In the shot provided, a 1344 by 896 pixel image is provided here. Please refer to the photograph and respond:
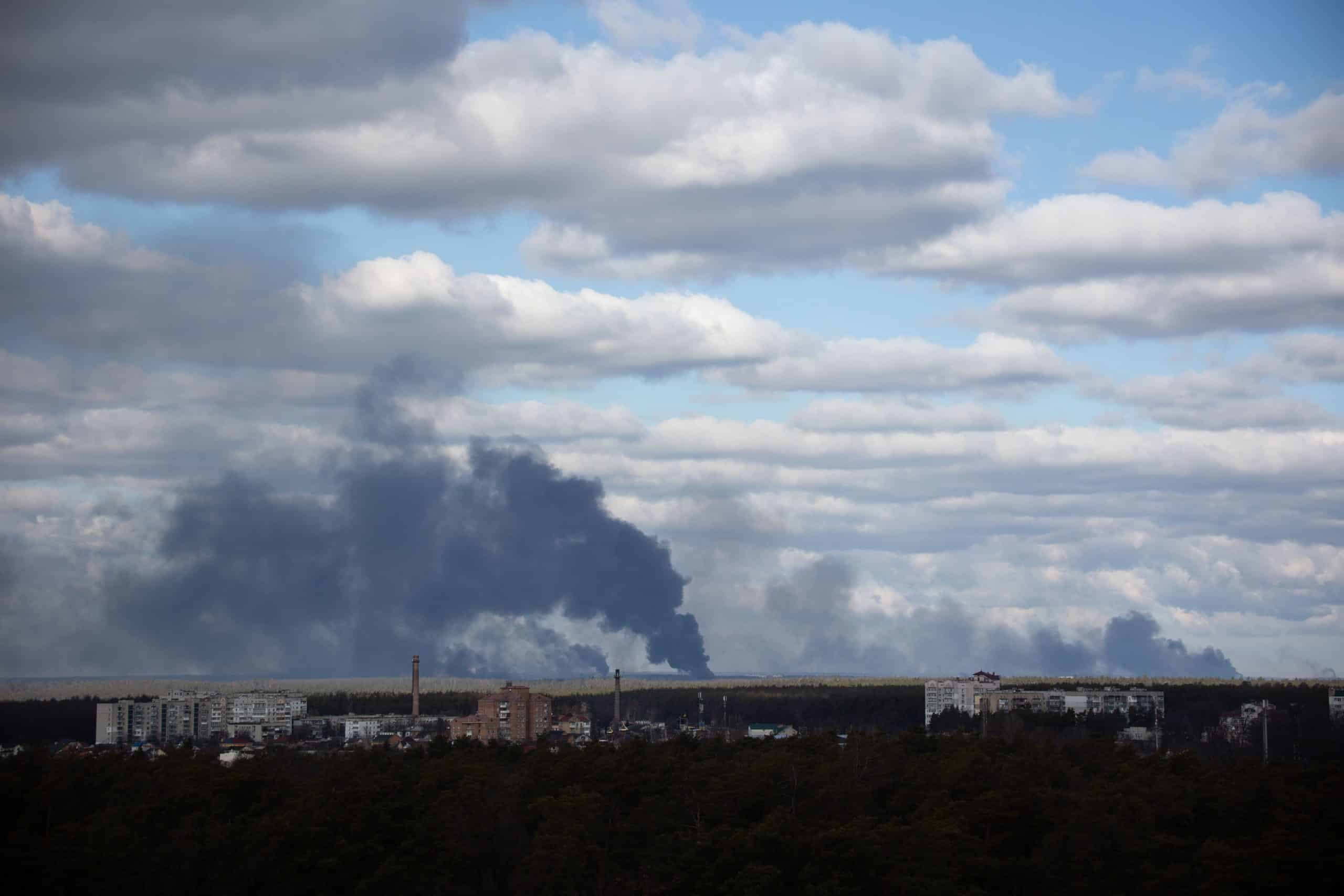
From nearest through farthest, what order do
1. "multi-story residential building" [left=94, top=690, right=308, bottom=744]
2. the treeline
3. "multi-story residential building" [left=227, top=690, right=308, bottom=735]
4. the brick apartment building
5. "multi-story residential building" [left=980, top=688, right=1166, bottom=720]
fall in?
the treeline
the brick apartment building
"multi-story residential building" [left=980, top=688, right=1166, bottom=720]
"multi-story residential building" [left=94, top=690, right=308, bottom=744]
"multi-story residential building" [left=227, top=690, right=308, bottom=735]

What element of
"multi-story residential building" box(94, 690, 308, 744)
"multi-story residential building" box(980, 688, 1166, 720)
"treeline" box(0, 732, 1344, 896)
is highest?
"treeline" box(0, 732, 1344, 896)

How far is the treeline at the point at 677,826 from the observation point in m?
50.7

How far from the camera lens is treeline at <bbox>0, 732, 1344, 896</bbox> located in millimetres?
50688

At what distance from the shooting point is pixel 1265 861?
48656 mm

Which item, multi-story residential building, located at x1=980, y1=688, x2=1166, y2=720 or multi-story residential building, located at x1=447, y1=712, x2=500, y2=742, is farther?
multi-story residential building, located at x1=980, y1=688, x2=1166, y2=720

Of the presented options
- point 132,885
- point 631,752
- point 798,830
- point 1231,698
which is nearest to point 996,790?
point 798,830

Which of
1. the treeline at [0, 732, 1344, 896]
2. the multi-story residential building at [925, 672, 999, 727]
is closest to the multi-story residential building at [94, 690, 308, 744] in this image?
the multi-story residential building at [925, 672, 999, 727]

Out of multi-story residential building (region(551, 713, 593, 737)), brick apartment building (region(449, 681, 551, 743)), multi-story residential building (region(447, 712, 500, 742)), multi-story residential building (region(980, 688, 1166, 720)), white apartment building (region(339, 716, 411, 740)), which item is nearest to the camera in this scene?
multi-story residential building (region(551, 713, 593, 737))

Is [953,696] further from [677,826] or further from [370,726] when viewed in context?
[677,826]

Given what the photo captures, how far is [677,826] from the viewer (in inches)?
2343

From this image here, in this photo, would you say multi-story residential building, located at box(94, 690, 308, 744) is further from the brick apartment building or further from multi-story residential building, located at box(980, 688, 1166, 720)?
multi-story residential building, located at box(980, 688, 1166, 720)

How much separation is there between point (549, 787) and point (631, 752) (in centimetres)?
680

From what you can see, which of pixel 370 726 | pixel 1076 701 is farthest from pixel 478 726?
pixel 1076 701

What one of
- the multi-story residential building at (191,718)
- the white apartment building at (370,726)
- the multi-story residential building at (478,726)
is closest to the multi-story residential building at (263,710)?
the multi-story residential building at (191,718)
